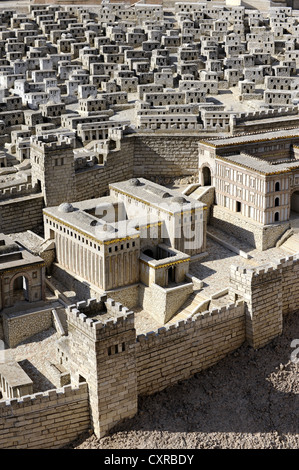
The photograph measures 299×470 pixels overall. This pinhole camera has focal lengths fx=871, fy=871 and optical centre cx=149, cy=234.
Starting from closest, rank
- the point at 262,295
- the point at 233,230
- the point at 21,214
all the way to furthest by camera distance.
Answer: the point at 262,295, the point at 21,214, the point at 233,230

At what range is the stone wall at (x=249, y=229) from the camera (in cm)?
4047

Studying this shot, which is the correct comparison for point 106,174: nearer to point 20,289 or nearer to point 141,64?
point 20,289

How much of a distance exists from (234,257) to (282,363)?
8311 millimetres

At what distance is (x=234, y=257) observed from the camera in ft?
130

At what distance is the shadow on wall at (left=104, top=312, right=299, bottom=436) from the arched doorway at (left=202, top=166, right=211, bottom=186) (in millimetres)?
13761

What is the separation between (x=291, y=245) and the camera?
40188mm

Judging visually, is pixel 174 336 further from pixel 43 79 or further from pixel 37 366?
pixel 43 79

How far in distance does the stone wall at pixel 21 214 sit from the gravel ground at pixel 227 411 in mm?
13694

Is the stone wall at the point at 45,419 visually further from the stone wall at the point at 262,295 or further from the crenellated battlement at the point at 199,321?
the stone wall at the point at 262,295

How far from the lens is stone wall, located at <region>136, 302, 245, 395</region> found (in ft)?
97.6

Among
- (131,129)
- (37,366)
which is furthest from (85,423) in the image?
(131,129)

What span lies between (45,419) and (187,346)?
594 centimetres

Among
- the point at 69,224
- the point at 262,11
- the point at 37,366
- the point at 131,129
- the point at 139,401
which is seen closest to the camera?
the point at 139,401

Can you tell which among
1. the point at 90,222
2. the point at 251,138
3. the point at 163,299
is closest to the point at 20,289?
the point at 90,222
